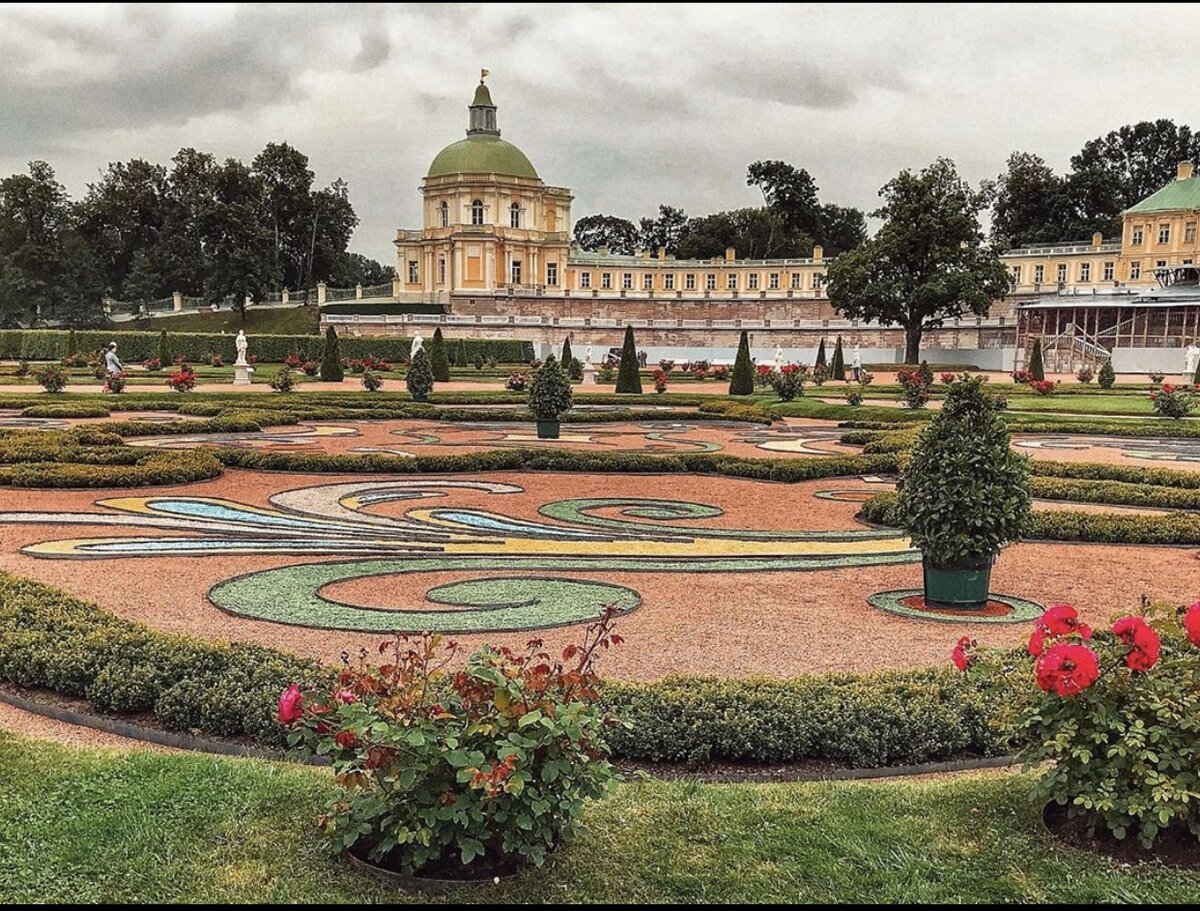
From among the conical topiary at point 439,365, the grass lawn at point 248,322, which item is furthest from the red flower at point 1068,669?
the grass lawn at point 248,322

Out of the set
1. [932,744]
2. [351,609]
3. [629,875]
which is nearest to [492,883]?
[629,875]

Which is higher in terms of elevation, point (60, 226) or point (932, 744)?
point (60, 226)

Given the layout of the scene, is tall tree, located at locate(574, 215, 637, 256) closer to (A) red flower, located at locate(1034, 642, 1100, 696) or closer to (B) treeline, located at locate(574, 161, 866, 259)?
(B) treeline, located at locate(574, 161, 866, 259)

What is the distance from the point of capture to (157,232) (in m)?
77.9

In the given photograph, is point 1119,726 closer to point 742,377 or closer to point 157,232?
point 742,377

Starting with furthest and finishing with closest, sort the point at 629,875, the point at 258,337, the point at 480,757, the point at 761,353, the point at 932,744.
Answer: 1. the point at 761,353
2. the point at 258,337
3. the point at 932,744
4. the point at 629,875
5. the point at 480,757

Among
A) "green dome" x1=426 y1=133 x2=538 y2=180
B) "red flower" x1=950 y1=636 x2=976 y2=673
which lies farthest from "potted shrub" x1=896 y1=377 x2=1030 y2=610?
"green dome" x1=426 y1=133 x2=538 y2=180

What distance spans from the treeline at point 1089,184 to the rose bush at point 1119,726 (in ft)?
290

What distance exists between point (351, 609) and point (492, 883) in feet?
15.2

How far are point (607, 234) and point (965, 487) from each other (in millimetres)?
103206

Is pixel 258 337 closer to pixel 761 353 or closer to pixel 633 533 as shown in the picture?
pixel 761 353

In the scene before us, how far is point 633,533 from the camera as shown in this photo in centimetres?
1152

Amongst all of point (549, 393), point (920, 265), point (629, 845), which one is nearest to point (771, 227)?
point (920, 265)

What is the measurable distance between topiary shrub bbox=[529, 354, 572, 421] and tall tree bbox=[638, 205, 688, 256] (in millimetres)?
82050
